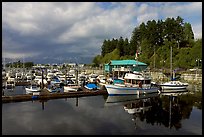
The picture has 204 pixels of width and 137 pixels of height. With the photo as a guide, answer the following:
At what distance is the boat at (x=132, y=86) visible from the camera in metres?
34.0

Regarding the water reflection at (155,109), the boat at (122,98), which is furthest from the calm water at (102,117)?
the boat at (122,98)

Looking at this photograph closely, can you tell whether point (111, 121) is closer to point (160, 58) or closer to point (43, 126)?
point (43, 126)

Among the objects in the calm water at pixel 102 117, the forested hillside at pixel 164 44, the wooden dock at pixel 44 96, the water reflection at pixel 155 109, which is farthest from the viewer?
the forested hillside at pixel 164 44

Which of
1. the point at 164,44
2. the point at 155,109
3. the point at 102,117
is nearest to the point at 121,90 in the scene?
the point at 155,109

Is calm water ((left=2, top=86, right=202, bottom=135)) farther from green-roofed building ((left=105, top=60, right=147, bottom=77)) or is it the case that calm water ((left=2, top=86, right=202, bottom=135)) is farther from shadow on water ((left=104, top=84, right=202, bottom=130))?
green-roofed building ((left=105, top=60, right=147, bottom=77))

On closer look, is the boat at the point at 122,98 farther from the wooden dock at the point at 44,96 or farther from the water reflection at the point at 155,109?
the wooden dock at the point at 44,96

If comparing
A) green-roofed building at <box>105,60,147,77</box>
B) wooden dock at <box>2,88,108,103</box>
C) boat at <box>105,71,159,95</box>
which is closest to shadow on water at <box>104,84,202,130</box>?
boat at <box>105,71,159,95</box>

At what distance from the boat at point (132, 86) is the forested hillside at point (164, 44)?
71.6 ft

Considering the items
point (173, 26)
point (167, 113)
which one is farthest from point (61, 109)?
point (173, 26)

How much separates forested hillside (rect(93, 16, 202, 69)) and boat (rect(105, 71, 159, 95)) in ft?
71.6

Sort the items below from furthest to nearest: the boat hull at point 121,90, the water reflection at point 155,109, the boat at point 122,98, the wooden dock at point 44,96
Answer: the boat hull at point 121,90
the boat at point 122,98
the wooden dock at point 44,96
the water reflection at point 155,109

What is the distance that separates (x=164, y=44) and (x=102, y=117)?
48.2 m

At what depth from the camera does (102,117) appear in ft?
72.8

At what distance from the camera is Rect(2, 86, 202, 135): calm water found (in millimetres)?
17953
